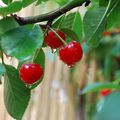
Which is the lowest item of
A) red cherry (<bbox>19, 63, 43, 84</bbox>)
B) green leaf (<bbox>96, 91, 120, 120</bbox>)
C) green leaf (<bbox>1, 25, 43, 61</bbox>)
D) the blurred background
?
the blurred background

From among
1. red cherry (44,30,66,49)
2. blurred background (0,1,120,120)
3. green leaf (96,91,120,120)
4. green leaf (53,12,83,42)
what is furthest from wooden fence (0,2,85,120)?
red cherry (44,30,66,49)

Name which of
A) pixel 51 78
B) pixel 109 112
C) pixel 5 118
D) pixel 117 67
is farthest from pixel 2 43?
pixel 117 67

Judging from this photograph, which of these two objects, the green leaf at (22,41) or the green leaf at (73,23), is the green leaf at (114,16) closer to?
the green leaf at (73,23)

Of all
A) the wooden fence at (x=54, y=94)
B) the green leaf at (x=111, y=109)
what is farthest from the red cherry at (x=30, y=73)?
the wooden fence at (x=54, y=94)

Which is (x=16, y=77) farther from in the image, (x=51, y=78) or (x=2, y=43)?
(x=51, y=78)

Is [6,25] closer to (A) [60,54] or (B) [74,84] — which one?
(A) [60,54]

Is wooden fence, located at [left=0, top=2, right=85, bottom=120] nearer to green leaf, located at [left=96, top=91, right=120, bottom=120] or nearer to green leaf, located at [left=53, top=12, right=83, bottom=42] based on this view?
green leaf, located at [left=96, top=91, right=120, bottom=120]
